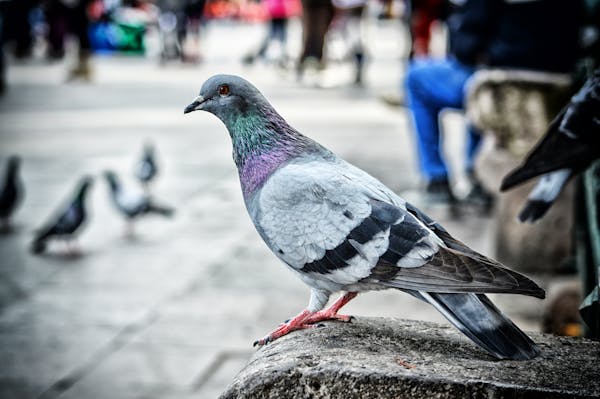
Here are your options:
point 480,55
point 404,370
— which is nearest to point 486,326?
point 404,370

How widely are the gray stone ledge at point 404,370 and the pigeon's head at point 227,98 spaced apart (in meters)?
0.62

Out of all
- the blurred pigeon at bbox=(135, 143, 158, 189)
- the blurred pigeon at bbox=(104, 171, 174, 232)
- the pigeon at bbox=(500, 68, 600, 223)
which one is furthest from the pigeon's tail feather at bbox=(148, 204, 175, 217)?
the pigeon at bbox=(500, 68, 600, 223)

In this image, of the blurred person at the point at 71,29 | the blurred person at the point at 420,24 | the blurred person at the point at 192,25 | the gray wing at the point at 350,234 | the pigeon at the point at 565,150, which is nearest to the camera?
the gray wing at the point at 350,234

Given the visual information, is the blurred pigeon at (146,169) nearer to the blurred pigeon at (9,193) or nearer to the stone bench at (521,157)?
the blurred pigeon at (9,193)

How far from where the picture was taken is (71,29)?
1788 centimetres

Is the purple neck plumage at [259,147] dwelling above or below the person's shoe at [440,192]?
above

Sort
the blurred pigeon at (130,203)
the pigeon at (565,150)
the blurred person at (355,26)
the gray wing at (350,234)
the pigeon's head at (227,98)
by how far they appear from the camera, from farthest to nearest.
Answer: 1. the blurred person at (355,26)
2. the blurred pigeon at (130,203)
3. the pigeon at (565,150)
4. the pigeon's head at (227,98)
5. the gray wing at (350,234)

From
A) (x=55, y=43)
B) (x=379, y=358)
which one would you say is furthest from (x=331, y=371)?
(x=55, y=43)

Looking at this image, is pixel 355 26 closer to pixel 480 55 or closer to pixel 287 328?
pixel 480 55

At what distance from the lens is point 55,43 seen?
821 inches

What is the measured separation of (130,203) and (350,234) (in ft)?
16.8

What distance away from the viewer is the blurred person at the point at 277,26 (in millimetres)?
17953

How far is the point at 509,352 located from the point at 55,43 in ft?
66.0

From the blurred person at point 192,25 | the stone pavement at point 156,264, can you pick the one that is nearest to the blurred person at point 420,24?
the stone pavement at point 156,264
